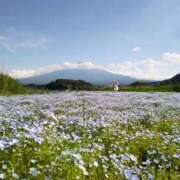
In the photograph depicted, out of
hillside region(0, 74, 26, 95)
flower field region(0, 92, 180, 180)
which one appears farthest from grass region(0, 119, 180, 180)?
hillside region(0, 74, 26, 95)

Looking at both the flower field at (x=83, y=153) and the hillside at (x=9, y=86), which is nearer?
the flower field at (x=83, y=153)

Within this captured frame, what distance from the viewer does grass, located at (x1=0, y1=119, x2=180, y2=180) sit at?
393cm

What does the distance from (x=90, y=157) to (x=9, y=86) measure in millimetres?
21250

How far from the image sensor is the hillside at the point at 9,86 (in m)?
23.5

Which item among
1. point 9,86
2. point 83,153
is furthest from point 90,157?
point 9,86

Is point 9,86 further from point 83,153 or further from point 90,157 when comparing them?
point 90,157

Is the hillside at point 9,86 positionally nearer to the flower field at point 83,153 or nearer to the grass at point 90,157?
the flower field at point 83,153

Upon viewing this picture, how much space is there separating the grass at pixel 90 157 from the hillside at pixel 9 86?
54.6 ft

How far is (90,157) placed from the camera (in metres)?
4.75

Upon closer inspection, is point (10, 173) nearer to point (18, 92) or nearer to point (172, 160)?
point (172, 160)

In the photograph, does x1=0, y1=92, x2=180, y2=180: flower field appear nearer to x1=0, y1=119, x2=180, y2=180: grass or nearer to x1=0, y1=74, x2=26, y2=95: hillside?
x1=0, y1=119, x2=180, y2=180: grass

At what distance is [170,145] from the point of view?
6367 millimetres

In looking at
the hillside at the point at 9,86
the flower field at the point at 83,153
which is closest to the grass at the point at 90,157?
the flower field at the point at 83,153

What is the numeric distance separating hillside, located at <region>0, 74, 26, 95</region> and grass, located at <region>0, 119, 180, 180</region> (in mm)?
16641
